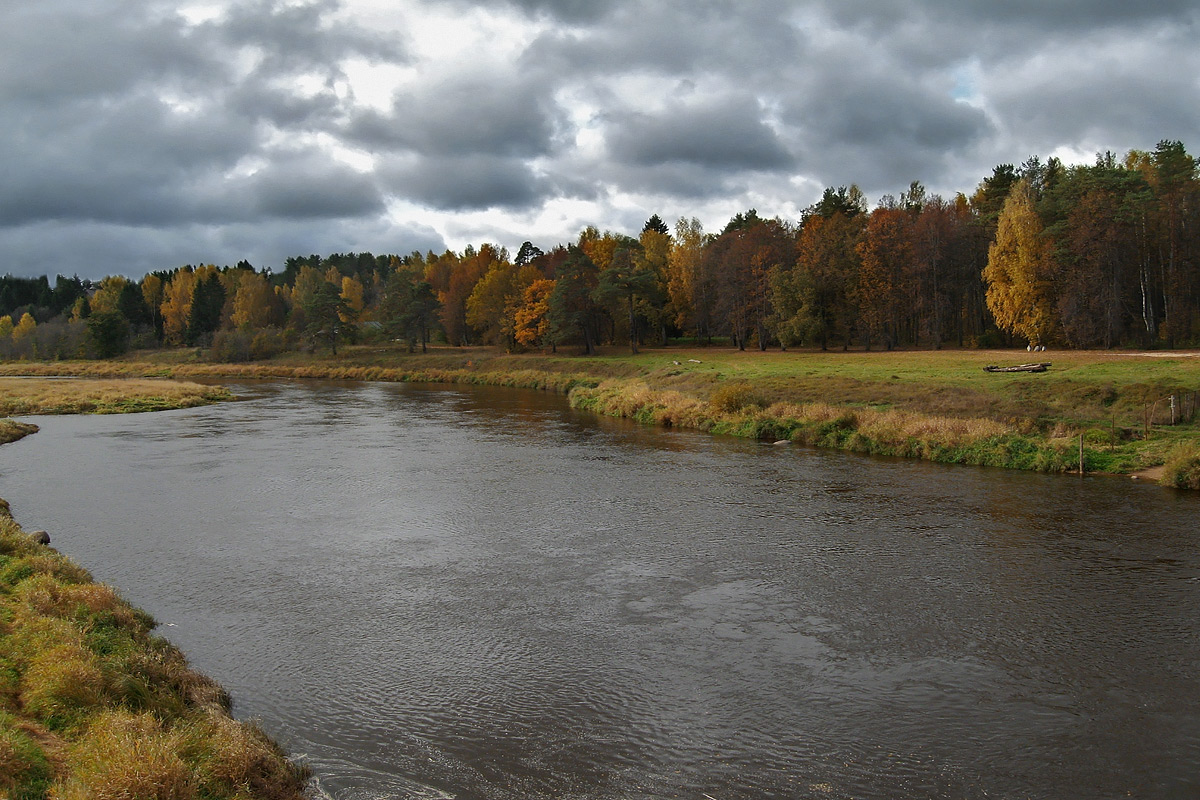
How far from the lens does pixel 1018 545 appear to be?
17359mm

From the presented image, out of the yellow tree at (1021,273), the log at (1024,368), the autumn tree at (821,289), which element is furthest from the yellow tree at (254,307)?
the log at (1024,368)

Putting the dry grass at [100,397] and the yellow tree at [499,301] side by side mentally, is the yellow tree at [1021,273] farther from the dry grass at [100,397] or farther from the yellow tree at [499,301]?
the dry grass at [100,397]

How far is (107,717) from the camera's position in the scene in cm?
805

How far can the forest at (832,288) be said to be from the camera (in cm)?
5262

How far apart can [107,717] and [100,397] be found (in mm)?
51870

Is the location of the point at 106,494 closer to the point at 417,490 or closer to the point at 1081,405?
the point at 417,490

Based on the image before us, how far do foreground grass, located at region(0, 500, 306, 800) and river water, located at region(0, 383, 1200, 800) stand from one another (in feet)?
2.96

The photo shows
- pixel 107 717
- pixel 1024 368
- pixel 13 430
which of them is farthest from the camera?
pixel 1024 368

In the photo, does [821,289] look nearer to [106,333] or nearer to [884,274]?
[884,274]

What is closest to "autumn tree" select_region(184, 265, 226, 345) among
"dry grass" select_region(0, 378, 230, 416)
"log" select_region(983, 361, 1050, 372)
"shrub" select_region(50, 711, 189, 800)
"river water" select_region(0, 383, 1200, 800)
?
"dry grass" select_region(0, 378, 230, 416)

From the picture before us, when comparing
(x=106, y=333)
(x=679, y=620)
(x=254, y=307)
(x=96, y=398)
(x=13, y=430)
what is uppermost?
(x=254, y=307)

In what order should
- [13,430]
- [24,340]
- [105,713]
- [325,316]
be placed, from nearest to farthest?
[105,713]
[13,430]
[325,316]
[24,340]

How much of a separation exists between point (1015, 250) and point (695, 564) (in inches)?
1917

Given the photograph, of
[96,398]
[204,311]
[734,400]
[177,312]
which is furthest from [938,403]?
[177,312]
